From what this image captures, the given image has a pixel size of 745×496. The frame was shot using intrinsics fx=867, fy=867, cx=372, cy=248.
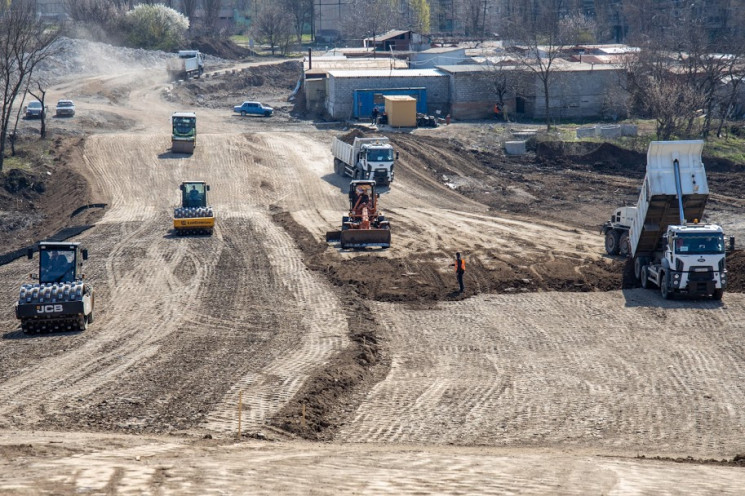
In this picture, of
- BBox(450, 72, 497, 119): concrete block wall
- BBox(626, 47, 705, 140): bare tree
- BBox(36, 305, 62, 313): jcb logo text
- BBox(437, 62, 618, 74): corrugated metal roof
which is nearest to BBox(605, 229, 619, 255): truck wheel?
BBox(36, 305, 62, 313): jcb logo text

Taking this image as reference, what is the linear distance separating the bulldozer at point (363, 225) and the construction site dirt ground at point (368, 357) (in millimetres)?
811

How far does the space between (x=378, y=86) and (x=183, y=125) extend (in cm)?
1759

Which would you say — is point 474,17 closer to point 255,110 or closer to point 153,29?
point 153,29

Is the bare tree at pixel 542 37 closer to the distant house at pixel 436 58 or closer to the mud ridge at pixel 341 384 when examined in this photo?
the distant house at pixel 436 58

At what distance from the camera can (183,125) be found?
2007 inches

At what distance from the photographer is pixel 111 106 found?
70.1m

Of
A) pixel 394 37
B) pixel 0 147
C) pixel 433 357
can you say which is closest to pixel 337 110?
pixel 0 147

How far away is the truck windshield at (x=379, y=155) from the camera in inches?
1715

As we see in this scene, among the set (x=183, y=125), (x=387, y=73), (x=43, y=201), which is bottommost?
(x=43, y=201)

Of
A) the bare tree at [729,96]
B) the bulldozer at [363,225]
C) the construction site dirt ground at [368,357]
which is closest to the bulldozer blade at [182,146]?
the construction site dirt ground at [368,357]

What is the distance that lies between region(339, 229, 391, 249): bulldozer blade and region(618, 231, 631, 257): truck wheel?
8.37m

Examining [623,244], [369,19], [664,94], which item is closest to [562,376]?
[623,244]

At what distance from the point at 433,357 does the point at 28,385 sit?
8968mm

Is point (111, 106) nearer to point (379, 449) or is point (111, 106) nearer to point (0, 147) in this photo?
point (0, 147)
